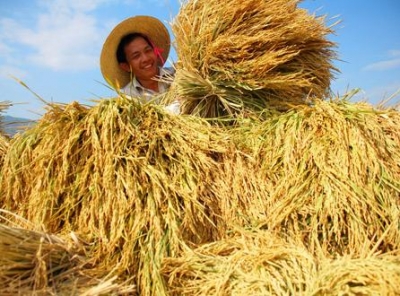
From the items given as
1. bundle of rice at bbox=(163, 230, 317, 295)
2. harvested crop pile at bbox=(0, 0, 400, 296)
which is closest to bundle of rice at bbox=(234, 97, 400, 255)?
harvested crop pile at bbox=(0, 0, 400, 296)

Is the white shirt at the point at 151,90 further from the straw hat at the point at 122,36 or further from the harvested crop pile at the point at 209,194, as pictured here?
the harvested crop pile at the point at 209,194

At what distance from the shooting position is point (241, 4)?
207 cm

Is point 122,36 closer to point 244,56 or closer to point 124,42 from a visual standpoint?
point 124,42

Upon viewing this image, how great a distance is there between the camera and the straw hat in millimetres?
2988

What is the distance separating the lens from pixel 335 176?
5.40 ft

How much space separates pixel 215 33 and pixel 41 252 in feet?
4.49

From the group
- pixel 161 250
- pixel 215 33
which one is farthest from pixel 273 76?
pixel 161 250

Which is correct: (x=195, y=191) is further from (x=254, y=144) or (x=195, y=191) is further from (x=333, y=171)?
(x=333, y=171)

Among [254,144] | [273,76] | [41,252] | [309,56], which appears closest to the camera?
[41,252]

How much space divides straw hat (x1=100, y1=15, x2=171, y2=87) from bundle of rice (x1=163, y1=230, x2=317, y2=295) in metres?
1.80

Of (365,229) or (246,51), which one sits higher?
(246,51)

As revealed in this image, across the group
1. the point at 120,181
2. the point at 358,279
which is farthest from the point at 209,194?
the point at 358,279

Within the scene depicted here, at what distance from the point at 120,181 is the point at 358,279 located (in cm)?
96

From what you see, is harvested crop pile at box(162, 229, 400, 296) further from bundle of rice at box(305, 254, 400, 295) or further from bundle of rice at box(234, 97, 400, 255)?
bundle of rice at box(234, 97, 400, 255)
